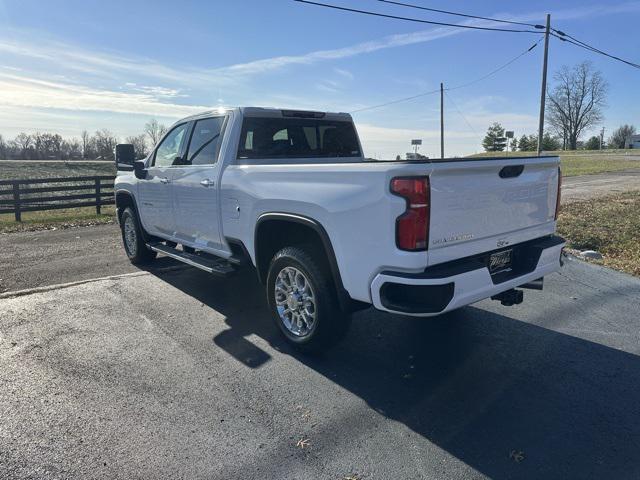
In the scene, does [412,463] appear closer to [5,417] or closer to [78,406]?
[78,406]

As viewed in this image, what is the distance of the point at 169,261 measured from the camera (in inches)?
289

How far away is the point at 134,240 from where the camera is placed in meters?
7.14

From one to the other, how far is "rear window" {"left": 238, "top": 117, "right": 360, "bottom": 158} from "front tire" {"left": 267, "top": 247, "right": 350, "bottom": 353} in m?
1.39

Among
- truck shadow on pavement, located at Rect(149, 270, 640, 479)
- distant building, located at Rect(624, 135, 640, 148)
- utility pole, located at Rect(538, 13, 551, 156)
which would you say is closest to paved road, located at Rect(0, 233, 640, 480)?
truck shadow on pavement, located at Rect(149, 270, 640, 479)

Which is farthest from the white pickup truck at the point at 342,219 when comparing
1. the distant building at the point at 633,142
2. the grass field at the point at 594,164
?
the distant building at the point at 633,142

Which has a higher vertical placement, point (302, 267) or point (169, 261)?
point (302, 267)

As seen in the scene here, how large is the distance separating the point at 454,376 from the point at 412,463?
111 centimetres

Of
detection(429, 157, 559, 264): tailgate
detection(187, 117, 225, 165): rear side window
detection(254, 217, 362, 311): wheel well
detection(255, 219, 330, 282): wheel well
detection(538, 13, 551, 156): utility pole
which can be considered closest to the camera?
detection(429, 157, 559, 264): tailgate

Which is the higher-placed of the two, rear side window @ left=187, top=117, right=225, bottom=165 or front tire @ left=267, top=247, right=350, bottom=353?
rear side window @ left=187, top=117, right=225, bottom=165

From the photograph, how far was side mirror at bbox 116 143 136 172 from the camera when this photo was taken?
248 inches

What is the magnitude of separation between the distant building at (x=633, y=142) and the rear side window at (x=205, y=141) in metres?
111

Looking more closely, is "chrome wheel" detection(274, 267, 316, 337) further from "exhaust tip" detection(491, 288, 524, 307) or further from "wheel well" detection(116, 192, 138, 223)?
"wheel well" detection(116, 192, 138, 223)

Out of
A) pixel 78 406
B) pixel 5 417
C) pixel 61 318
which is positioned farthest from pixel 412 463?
pixel 61 318

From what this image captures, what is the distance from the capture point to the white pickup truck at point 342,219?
3.04 meters
